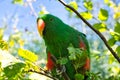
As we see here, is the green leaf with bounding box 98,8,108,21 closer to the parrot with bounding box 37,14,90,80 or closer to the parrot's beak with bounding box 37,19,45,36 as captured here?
the parrot with bounding box 37,14,90,80

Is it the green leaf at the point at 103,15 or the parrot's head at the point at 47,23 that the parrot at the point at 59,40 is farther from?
the green leaf at the point at 103,15

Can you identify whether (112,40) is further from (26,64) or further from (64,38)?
→ (26,64)

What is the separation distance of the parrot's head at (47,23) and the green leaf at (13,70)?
1.57ft

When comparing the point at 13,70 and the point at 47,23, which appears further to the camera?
the point at 47,23

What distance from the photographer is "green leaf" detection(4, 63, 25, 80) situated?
0.78 meters

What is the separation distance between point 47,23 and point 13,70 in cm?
57

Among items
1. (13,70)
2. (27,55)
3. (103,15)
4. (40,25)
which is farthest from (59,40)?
(13,70)

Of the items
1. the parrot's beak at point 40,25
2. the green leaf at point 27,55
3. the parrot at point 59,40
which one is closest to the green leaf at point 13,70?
the green leaf at point 27,55

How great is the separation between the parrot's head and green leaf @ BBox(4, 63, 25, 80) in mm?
478

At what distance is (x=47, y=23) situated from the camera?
133cm

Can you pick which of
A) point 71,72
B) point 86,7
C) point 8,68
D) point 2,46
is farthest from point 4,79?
point 86,7

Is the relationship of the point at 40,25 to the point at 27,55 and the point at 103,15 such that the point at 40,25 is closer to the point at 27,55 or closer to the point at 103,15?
the point at 103,15

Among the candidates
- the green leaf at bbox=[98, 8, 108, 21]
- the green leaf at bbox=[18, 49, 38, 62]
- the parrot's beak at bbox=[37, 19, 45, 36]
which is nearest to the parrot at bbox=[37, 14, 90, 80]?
the parrot's beak at bbox=[37, 19, 45, 36]

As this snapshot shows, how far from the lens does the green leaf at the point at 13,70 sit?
775 millimetres
